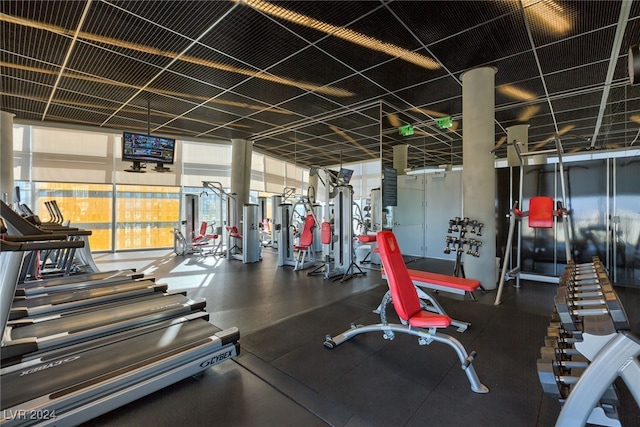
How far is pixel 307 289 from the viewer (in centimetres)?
473

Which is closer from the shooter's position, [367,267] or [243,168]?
[367,267]

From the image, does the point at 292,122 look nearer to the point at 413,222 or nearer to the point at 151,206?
the point at 413,222

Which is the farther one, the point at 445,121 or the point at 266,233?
the point at 266,233

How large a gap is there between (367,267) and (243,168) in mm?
4919

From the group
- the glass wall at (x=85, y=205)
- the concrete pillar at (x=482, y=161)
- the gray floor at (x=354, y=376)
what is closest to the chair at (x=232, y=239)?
the glass wall at (x=85, y=205)

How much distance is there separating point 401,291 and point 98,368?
2170 millimetres

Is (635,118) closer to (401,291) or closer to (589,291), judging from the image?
(589,291)

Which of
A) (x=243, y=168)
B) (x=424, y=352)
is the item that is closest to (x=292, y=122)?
(x=243, y=168)

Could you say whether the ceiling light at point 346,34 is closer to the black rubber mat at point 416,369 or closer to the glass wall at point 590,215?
the glass wall at point 590,215

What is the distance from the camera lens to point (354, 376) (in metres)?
2.20

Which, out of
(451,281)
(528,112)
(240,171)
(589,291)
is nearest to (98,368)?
(589,291)

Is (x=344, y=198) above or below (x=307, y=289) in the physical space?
above

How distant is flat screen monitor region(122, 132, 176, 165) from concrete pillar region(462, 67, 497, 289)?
6005 millimetres

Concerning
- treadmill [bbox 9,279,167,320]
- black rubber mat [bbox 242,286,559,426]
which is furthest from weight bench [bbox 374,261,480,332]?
treadmill [bbox 9,279,167,320]
